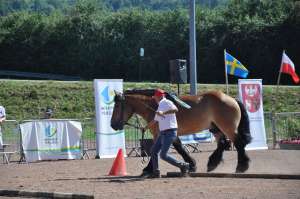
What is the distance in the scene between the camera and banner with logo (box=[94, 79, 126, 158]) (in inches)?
834

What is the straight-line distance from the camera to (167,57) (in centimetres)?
6075

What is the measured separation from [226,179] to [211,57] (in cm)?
4340

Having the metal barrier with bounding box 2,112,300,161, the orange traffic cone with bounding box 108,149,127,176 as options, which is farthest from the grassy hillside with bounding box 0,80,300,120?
the orange traffic cone with bounding box 108,149,127,176

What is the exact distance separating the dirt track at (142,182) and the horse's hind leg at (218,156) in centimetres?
45

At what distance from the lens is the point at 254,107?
2339 centimetres

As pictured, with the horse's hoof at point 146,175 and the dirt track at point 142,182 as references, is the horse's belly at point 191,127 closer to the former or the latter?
the dirt track at point 142,182

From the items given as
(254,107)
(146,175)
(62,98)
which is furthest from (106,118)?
(62,98)

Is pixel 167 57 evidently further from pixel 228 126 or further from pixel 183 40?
pixel 228 126

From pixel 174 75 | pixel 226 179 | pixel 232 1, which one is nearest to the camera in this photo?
pixel 226 179

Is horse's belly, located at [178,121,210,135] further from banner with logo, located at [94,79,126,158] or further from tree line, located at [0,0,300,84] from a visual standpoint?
tree line, located at [0,0,300,84]

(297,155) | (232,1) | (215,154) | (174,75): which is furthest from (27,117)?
(232,1)

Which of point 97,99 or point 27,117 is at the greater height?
point 97,99

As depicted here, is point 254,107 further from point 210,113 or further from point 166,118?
point 166,118

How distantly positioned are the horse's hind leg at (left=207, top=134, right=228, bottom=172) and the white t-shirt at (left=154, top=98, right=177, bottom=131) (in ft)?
5.44
